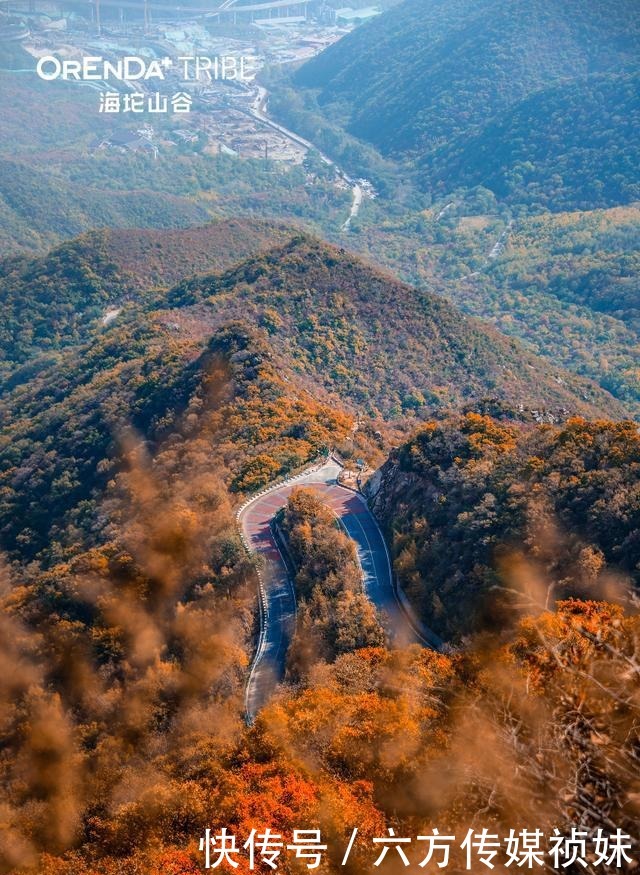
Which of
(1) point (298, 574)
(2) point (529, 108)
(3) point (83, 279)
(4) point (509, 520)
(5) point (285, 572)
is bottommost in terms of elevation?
(5) point (285, 572)

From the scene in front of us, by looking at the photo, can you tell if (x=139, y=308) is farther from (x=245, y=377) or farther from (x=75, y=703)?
(x=75, y=703)

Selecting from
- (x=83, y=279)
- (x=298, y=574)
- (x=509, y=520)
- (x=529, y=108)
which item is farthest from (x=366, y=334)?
(x=529, y=108)

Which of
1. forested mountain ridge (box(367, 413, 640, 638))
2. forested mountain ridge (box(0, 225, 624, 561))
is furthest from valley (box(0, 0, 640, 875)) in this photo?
forested mountain ridge (box(0, 225, 624, 561))

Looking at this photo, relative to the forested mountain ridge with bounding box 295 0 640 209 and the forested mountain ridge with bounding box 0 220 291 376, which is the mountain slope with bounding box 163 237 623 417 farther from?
the forested mountain ridge with bounding box 295 0 640 209

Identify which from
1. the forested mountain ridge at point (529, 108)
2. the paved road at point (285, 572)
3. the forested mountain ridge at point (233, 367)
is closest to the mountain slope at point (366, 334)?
the forested mountain ridge at point (233, 367)

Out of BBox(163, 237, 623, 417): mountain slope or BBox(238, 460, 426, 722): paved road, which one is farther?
BBox(163, 237, 623, 417): mountain slope

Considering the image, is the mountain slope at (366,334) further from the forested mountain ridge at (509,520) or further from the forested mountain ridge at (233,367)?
the forested mountain ridge at (509,520)

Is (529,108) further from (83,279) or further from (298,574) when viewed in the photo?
(298,574)
